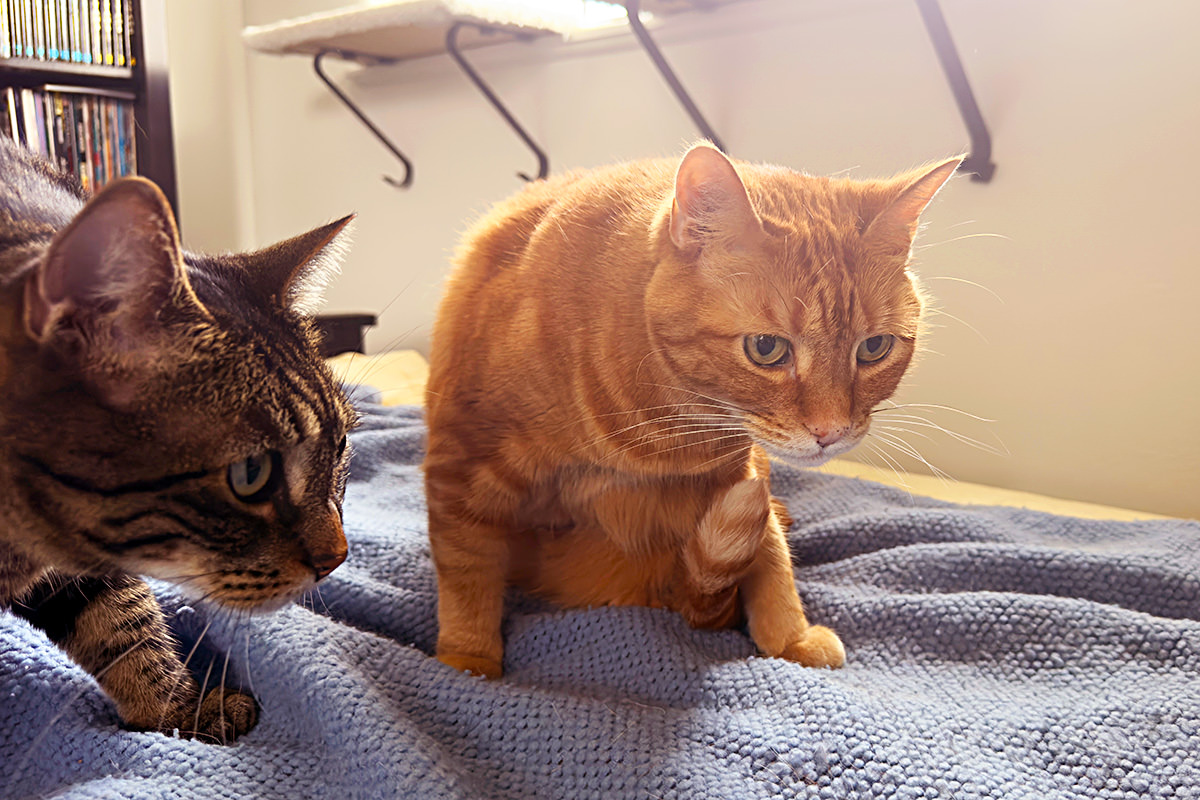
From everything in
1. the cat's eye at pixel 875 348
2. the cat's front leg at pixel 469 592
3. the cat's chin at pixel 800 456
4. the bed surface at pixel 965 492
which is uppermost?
the cat's eye at pixel 875 348

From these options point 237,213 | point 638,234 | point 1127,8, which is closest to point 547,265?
point 638,234

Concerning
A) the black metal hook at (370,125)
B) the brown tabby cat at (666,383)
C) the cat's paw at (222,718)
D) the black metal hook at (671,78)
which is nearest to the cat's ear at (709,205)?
the brown tabby cat at (666,383)

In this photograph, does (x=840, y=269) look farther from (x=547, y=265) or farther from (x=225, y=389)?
(x=225, y=389)

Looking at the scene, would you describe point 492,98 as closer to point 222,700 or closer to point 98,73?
point 98,73

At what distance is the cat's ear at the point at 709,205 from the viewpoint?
0.88m

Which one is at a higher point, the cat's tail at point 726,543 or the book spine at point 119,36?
the book spine at point 119,36

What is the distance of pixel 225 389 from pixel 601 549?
22.2 inches

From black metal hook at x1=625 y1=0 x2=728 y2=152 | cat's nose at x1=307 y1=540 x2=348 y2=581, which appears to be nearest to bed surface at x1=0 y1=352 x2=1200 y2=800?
cat's nose at x1=307 y1=540 x2=348 y2=581

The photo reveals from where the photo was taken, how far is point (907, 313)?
1.01 m

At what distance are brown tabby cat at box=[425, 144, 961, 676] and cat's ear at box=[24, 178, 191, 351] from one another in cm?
44

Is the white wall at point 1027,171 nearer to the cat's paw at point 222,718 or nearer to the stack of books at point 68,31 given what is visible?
the cat's paw at point 222,718

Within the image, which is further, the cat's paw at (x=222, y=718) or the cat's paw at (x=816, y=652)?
the cat's paw at (x=816, y=652)

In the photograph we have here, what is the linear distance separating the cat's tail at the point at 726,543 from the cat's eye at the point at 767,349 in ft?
0.45

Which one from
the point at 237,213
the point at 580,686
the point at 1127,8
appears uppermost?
the point at 1127,8
